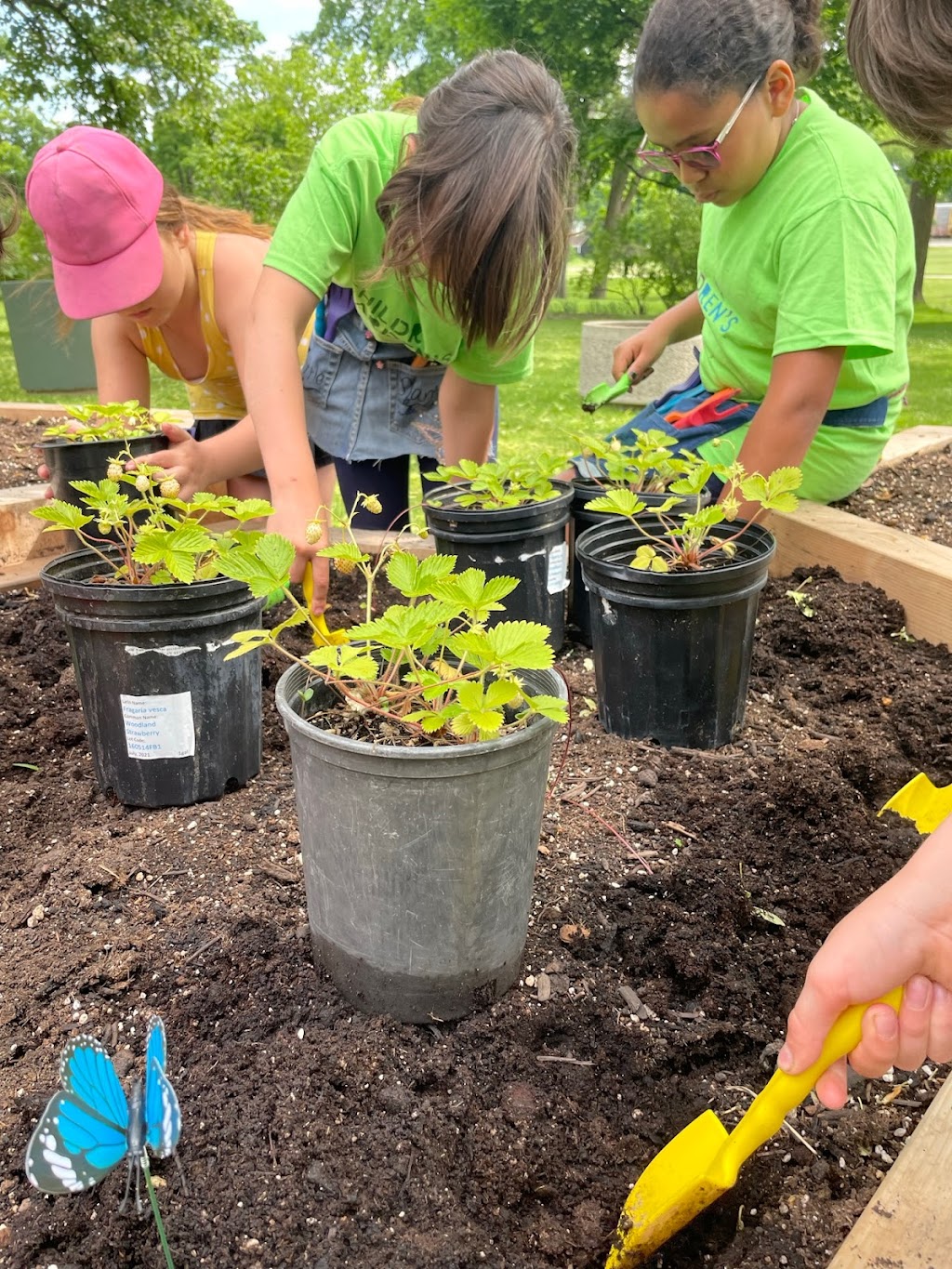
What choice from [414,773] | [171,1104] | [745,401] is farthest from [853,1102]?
[745,401]

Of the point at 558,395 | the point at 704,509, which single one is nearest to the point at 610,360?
the point at 558,395

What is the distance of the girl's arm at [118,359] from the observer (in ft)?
9.64

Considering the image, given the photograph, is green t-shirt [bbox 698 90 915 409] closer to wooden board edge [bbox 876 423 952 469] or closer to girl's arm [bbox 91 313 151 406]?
wooden board edge [bbox 876 423 952 469]

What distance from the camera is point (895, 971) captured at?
0.85 m

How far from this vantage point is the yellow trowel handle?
87 cm

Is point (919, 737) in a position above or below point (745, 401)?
below

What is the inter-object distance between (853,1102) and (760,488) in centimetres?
109

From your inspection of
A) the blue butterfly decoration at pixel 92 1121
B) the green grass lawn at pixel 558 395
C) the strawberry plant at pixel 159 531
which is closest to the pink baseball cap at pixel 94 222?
the strawberry plant at pixel 159 531

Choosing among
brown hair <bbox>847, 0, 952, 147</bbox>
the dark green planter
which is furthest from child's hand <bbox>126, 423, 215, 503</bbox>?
the dark green planter

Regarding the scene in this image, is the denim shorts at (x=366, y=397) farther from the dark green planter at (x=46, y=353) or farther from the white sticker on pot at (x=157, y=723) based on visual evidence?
the dark green planter at (x=46, y=353)

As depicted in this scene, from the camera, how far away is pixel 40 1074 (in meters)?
1.21

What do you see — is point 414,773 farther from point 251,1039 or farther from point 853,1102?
point 853,1102

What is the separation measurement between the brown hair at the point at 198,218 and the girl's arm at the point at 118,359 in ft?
1.24

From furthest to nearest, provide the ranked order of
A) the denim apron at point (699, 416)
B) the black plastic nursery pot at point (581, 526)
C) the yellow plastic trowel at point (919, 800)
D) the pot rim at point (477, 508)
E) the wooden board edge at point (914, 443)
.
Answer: the wooden board edge at point (914, 443)
the denim apron at point (699, 416)
the black plastic nursery pot at point (581, 526)
the pot rim at point (477, 508)
the yellow plastic trowel at point (919, 800)
